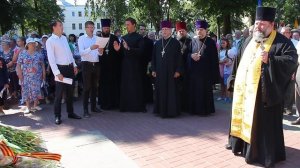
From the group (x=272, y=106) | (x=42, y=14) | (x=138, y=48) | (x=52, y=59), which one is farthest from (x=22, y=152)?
(x=42, y=14)

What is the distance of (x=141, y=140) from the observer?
6.47 meters

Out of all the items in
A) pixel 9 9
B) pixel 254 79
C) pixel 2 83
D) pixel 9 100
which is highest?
pixel 9 9

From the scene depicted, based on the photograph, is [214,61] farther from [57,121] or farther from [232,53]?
[57,121]

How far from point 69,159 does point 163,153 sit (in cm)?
143

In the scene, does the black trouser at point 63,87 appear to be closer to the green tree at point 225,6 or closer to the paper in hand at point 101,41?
the paper in hand at point 101,41

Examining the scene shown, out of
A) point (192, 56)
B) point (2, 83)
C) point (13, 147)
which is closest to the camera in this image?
point (13, 147)

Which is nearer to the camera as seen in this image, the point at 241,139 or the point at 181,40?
the point at 241,139

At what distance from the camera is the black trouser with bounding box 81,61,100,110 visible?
8305 millimetres

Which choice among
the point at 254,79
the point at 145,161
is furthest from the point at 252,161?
the point at 145,161

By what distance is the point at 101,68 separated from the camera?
912 cm

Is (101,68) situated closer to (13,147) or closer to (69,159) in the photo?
(69,159)

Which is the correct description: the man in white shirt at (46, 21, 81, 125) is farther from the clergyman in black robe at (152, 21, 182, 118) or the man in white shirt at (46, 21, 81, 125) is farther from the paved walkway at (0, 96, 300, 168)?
the clergyman in black robe at (152, 21, 182, 118)

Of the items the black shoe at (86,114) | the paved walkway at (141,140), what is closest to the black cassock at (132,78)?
the paved walkway at (141,140)

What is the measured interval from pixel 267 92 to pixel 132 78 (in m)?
4.37
